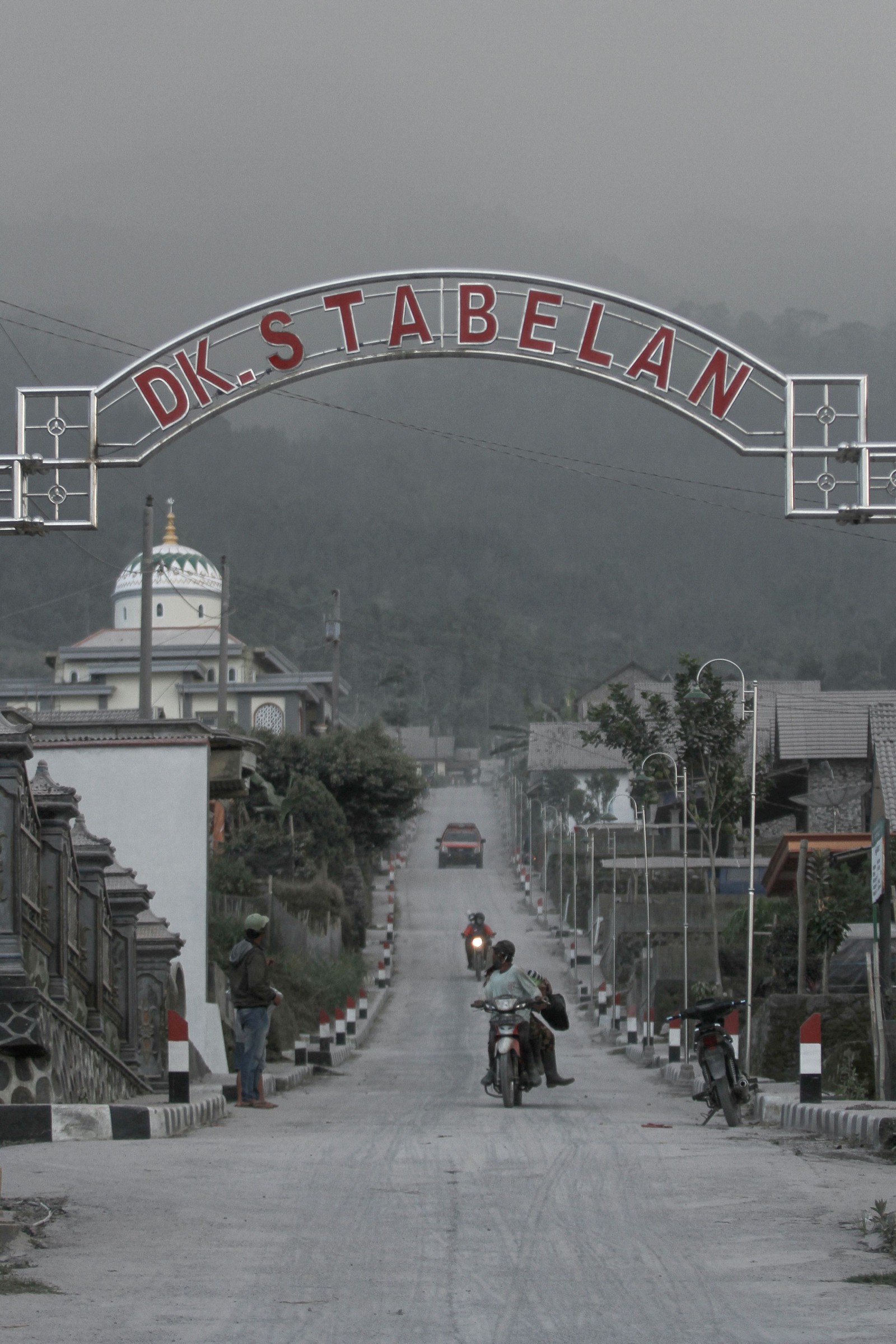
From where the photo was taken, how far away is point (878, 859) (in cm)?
1355

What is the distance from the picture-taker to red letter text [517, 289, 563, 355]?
13.6 metres

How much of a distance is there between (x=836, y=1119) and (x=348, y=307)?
7.15 m

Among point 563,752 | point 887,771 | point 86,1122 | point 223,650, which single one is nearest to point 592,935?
point 223,650

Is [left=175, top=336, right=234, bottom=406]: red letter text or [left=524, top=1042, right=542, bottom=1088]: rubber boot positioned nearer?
[left=175, top=336, right=234, bottom=406]: red letter text

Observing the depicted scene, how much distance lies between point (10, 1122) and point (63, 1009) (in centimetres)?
281

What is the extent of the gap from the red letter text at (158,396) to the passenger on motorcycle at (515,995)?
215 inches

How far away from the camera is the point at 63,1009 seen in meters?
13.6

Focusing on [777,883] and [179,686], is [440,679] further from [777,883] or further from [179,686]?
[777,883]

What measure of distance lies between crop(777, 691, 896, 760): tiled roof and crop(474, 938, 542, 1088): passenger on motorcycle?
3597cm

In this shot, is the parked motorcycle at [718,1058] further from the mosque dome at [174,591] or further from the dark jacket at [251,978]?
the mosque dome at [174,591]

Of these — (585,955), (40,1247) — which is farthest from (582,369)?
(585,955)

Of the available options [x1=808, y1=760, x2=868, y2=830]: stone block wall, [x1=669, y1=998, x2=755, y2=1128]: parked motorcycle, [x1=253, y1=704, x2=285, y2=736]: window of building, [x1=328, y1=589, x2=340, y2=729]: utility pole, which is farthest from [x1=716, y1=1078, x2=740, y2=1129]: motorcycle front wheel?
[x1=253, y1=704, x2=285, y2=736]: window of building

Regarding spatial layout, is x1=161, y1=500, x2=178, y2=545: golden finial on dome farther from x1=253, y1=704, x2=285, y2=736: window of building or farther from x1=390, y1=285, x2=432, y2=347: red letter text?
x1=390, y1=285, x2=432, y2=347: red letter text

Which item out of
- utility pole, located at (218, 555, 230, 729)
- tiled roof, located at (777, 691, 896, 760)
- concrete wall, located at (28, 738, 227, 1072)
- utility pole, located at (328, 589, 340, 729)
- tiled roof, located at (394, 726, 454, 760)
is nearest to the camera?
concrete wall, located at (28, 738, 227, 1072)
